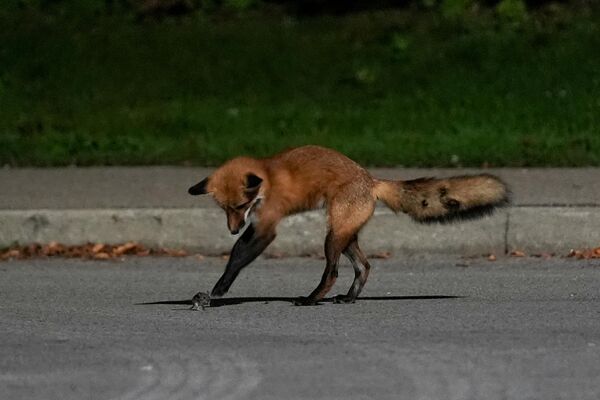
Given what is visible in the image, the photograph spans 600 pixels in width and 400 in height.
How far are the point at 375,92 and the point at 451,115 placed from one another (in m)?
1.19

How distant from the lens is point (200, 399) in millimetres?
6215

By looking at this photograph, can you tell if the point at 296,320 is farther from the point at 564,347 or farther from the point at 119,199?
the point at 119,199

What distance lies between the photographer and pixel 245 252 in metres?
8.60

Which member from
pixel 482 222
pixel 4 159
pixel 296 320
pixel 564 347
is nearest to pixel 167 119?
pixel 4 159

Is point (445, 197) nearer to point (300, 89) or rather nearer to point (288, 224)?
point (288, 224)

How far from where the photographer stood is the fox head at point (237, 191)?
854 centimetres

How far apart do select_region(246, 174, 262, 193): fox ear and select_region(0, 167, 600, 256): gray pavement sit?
2.29m

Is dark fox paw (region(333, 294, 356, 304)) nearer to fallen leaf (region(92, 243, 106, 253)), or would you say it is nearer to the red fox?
the red fox

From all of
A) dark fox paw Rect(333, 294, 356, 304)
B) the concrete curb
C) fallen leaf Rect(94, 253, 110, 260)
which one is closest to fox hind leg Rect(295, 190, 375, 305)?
dark fox paw Rect(333, 294, 356, 304)

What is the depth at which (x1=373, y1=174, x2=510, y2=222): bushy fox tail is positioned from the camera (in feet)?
29.5

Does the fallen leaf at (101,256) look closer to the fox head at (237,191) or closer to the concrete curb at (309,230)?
the concrete curb at (309,230)

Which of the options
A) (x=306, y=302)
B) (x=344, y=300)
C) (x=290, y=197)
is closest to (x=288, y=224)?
(x=344, y=300)

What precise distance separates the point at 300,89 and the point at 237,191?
7.37 meters

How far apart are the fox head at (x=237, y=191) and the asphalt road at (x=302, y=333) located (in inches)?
19.0
